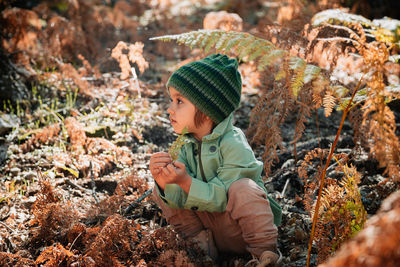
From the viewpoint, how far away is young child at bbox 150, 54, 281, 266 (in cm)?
248

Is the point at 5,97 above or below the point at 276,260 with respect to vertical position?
below

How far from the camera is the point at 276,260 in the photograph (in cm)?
238

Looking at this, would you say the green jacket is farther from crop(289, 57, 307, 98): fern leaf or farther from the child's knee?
crop(289, 57, 307, 98): fern leaf

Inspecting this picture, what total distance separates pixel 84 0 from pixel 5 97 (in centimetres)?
390

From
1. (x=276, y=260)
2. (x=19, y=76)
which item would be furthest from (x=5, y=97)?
(x=276, y=260)

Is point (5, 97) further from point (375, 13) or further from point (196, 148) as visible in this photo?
point (375, 13)

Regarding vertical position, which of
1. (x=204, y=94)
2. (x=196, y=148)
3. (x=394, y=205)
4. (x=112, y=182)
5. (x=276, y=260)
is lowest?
(x=112, y=182)

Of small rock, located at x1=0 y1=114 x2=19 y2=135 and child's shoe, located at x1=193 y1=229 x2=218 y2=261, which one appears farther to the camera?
small rock, located at x1=0 y1=114 x2=19 y2=135

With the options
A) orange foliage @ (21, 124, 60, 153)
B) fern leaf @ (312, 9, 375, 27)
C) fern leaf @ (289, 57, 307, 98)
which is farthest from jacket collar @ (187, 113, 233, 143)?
orange foliage @ (21, 124, 60, 153)

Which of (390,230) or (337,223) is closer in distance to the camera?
(390,230)

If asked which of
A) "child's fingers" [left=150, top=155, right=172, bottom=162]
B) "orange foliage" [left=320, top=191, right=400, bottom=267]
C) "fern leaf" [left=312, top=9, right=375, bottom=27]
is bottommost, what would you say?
"child's fingers" [left=150, top=155, right=172, bottom=162]

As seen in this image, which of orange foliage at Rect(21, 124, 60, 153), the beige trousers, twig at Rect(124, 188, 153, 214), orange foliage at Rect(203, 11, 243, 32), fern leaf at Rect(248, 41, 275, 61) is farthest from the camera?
orange foliage at Rect(203, 11, 243, 32)

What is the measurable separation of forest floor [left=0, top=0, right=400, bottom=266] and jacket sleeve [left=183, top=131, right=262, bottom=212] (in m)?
0.31

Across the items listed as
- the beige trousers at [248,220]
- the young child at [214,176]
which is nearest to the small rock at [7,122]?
the young child at [214,176]
